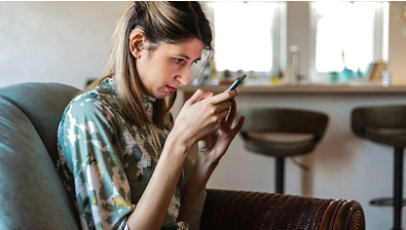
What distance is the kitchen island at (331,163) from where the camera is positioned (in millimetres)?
3502

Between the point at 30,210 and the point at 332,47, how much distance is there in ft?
11.1

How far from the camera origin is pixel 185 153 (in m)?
1.06

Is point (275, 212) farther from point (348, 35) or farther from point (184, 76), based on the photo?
point (348, 35)

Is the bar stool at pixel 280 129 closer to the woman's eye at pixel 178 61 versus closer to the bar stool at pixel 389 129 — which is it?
the bar stool at pixel 389 129

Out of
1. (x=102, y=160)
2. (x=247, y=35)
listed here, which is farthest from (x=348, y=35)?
(x=102, y=160)

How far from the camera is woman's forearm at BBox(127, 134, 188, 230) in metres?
1.02

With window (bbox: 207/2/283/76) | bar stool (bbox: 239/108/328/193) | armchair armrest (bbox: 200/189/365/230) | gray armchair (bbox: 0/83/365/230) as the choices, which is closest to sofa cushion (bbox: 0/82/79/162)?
gray armchair (bbox: 0/83/365/230)

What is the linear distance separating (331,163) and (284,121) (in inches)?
25.9

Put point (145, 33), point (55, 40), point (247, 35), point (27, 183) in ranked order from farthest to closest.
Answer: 1. point (247, 35)
2. point (55, 40)
3. point (145, 33)
4. point (27, 183)

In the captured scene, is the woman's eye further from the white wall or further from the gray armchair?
the white wall

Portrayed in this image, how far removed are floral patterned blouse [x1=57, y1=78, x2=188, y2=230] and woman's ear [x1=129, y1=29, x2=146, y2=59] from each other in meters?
0.11

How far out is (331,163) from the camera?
3537mm

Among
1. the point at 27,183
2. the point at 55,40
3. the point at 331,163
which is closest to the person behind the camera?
the point at 27,183

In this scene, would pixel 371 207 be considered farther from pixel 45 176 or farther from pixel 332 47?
pixel 45 176
